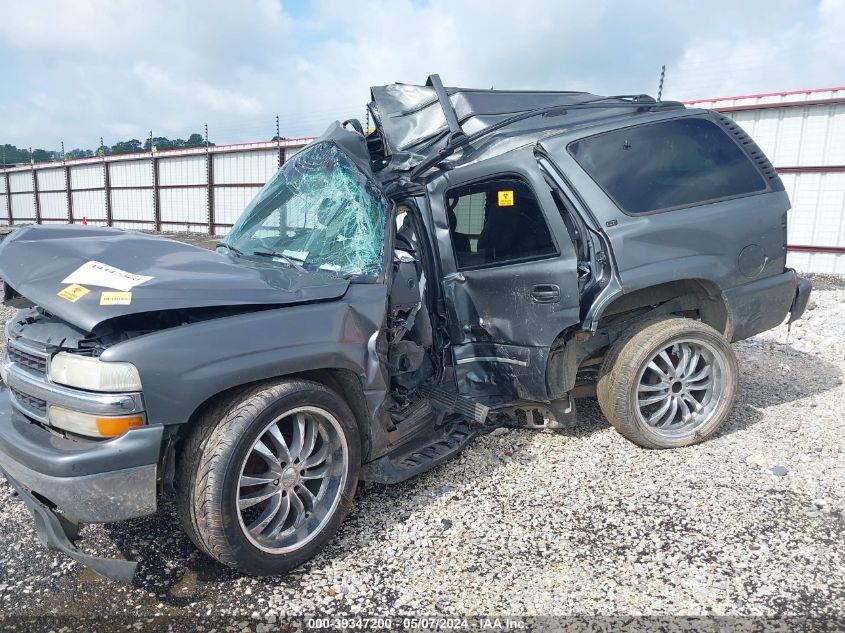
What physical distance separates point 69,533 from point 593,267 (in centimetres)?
303

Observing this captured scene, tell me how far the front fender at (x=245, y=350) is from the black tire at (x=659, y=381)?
1.66 meters

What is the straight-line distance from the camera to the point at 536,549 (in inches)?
114

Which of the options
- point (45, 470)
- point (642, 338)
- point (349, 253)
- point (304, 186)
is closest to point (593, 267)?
point (642, 338)

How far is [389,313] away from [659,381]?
1901 millimetres

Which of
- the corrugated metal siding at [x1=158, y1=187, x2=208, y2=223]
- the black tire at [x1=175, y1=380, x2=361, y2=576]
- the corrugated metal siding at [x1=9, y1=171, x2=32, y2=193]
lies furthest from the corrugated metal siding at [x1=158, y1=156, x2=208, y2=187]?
the black tire at [x1=175, y1=380, x2=361, y2=576]

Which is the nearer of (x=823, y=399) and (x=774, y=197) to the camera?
(x=774, y=197)

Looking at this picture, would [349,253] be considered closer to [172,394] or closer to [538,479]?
[172,394]

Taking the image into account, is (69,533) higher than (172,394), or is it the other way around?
(172,394)

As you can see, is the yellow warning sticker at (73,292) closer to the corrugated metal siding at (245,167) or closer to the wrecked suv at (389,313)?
the wrecked suv at (389,313)

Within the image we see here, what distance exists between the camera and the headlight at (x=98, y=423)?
7.67 ft

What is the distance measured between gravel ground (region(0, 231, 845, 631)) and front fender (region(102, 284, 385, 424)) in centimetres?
84

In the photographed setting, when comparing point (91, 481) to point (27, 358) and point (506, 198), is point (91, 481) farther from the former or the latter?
point (506, 198)

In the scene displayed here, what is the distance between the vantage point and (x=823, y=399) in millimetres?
4832

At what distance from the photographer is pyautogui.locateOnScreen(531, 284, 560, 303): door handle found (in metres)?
3.54
